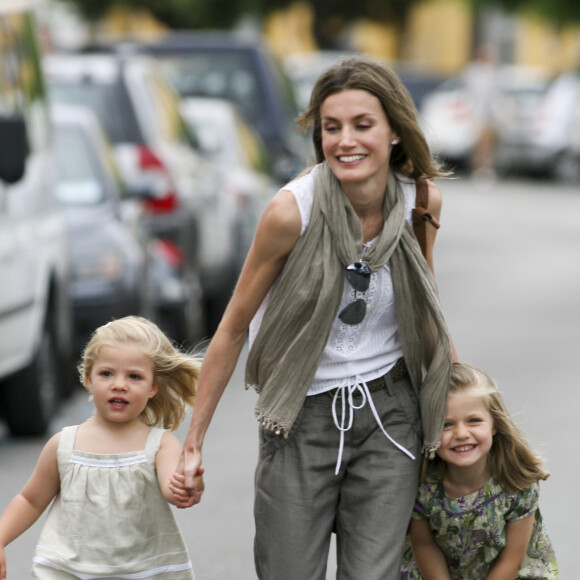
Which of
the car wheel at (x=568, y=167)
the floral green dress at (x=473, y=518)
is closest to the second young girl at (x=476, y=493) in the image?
the floral green dress at (x=473, y=518)

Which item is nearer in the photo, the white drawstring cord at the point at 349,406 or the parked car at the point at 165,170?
the white drawstring cord at the point at 349,406

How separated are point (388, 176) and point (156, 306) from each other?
6949 mm

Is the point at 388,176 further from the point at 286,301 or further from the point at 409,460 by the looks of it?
the point at 409,460

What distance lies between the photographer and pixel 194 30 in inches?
1692

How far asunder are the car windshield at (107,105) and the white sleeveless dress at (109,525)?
804 cm

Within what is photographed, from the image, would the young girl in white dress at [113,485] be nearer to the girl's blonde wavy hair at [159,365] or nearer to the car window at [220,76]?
the girl's blonde wavy hair at [159,365]

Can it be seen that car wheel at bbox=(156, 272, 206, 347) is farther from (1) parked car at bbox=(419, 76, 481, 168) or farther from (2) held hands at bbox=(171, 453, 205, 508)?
(1) parked car at bbox=(419, 76, 481, 168)

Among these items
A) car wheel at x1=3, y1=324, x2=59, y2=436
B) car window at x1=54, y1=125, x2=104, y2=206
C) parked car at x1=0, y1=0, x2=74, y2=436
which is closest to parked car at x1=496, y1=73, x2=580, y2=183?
car window at x1=54, y1=125, x2=104, y2=206

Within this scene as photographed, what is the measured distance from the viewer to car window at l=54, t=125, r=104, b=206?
10.6 metres

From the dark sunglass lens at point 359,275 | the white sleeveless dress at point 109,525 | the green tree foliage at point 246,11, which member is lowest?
the green tree foliage at point 246,11

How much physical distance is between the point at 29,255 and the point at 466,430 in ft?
15.0

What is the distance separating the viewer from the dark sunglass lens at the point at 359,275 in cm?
415

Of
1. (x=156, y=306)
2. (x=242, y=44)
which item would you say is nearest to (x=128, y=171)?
(x=156, y=306)

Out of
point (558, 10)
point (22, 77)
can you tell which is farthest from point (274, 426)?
point (558, 10)
